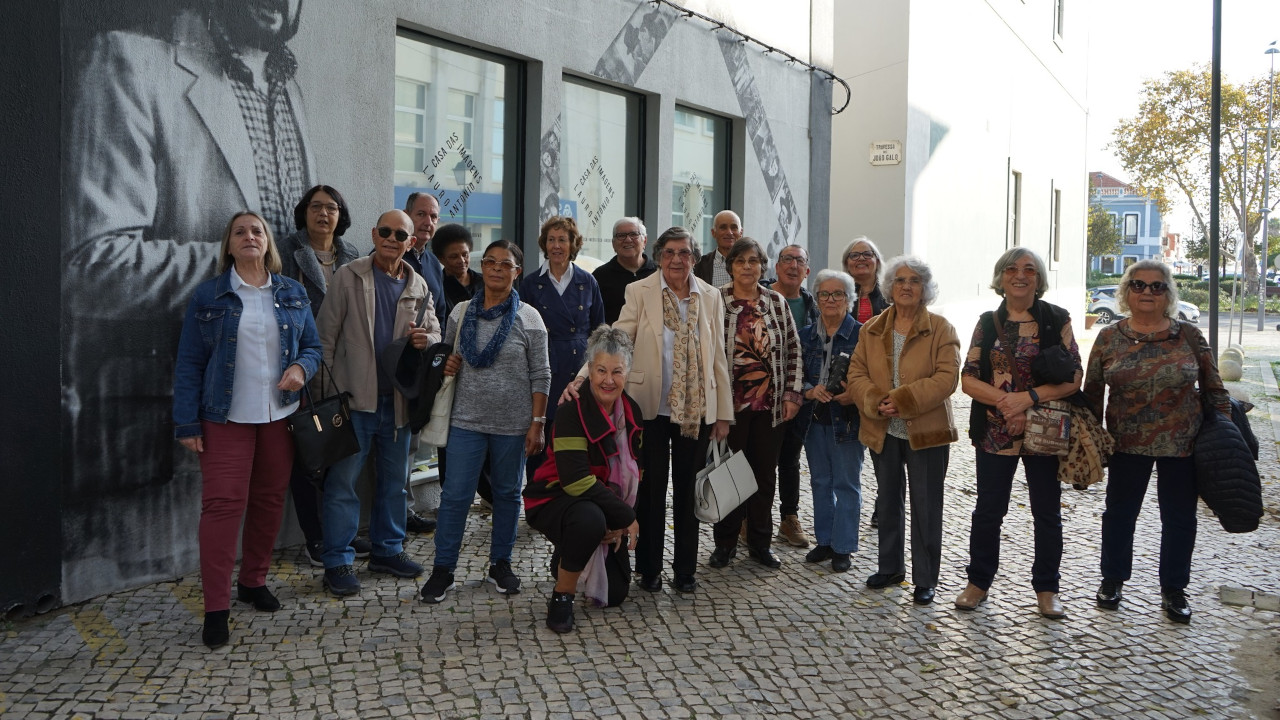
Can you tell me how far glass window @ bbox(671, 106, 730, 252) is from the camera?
9781mm

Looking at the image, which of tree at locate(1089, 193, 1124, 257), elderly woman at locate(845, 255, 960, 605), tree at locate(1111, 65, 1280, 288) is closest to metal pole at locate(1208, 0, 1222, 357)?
elderly woman at locate(845, 255, 960, 605)

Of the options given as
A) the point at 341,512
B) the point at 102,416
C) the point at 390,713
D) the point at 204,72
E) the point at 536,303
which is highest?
the point at 204,72

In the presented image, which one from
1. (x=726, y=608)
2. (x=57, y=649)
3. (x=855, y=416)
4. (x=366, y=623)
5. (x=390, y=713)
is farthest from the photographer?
(x=855, y=416)

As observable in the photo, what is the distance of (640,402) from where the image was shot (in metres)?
5.36

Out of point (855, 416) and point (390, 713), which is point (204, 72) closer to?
point (390, 713)

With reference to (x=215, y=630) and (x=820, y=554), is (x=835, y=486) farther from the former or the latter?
(x=215, y=630)

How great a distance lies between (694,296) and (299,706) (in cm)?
275

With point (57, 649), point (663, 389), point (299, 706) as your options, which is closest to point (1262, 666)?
point (663, 389)

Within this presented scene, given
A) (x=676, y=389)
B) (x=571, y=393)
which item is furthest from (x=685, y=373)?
(x=571, y=393)

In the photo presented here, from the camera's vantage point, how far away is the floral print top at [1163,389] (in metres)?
5.05

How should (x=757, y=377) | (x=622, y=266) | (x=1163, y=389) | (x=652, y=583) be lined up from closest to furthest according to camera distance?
(x=1163, y=389) → (x=652, y=583) → (x=757, y=377) → (x=622, y=266)

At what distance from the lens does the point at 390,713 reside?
386 cm

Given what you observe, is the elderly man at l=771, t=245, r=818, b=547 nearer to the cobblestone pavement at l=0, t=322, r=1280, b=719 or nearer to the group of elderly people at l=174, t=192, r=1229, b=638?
the group of elderly people at l=174, t=192, r=1229, b=638

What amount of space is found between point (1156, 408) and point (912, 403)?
1.17 m
